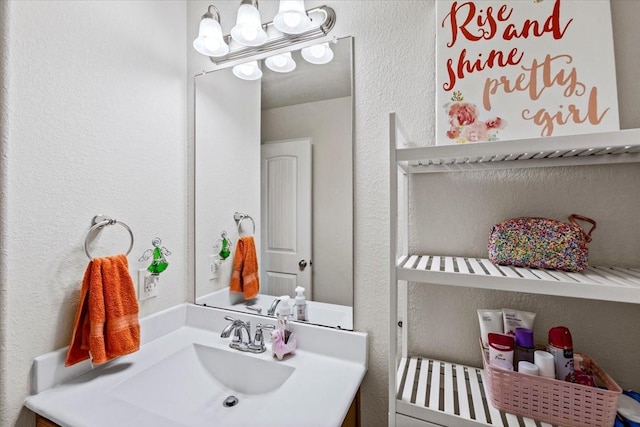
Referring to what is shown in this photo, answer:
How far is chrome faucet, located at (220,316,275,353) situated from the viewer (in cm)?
102

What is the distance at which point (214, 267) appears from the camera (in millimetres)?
1267

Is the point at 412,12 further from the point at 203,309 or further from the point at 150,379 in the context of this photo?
the point at 150,379

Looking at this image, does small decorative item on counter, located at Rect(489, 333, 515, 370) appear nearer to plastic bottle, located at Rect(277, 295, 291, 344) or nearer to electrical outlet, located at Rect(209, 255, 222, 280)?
plastic bottle, located at Rect(277, 295, 291, 344)

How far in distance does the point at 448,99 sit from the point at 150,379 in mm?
1280

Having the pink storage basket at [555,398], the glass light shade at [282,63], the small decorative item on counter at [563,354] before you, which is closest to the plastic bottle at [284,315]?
the pink storage basket at [555,398]

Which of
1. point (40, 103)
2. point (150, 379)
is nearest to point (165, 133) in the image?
point (40, 103)

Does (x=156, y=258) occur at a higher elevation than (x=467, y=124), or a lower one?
lower

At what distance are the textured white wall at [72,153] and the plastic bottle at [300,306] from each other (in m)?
0.57

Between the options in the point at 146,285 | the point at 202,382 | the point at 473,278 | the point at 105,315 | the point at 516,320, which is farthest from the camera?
the point at 146,285

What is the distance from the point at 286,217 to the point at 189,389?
0.67m

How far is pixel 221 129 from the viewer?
49.9 inches

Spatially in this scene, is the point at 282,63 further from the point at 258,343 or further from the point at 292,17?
the point at 258,343

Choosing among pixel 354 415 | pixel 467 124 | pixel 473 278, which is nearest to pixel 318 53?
pixel 467 124

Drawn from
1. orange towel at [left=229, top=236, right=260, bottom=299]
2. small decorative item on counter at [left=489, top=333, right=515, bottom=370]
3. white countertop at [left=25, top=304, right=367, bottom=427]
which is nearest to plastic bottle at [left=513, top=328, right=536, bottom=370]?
small decorative item on counter at [left=489, top=333, right=515, bottom=370]
